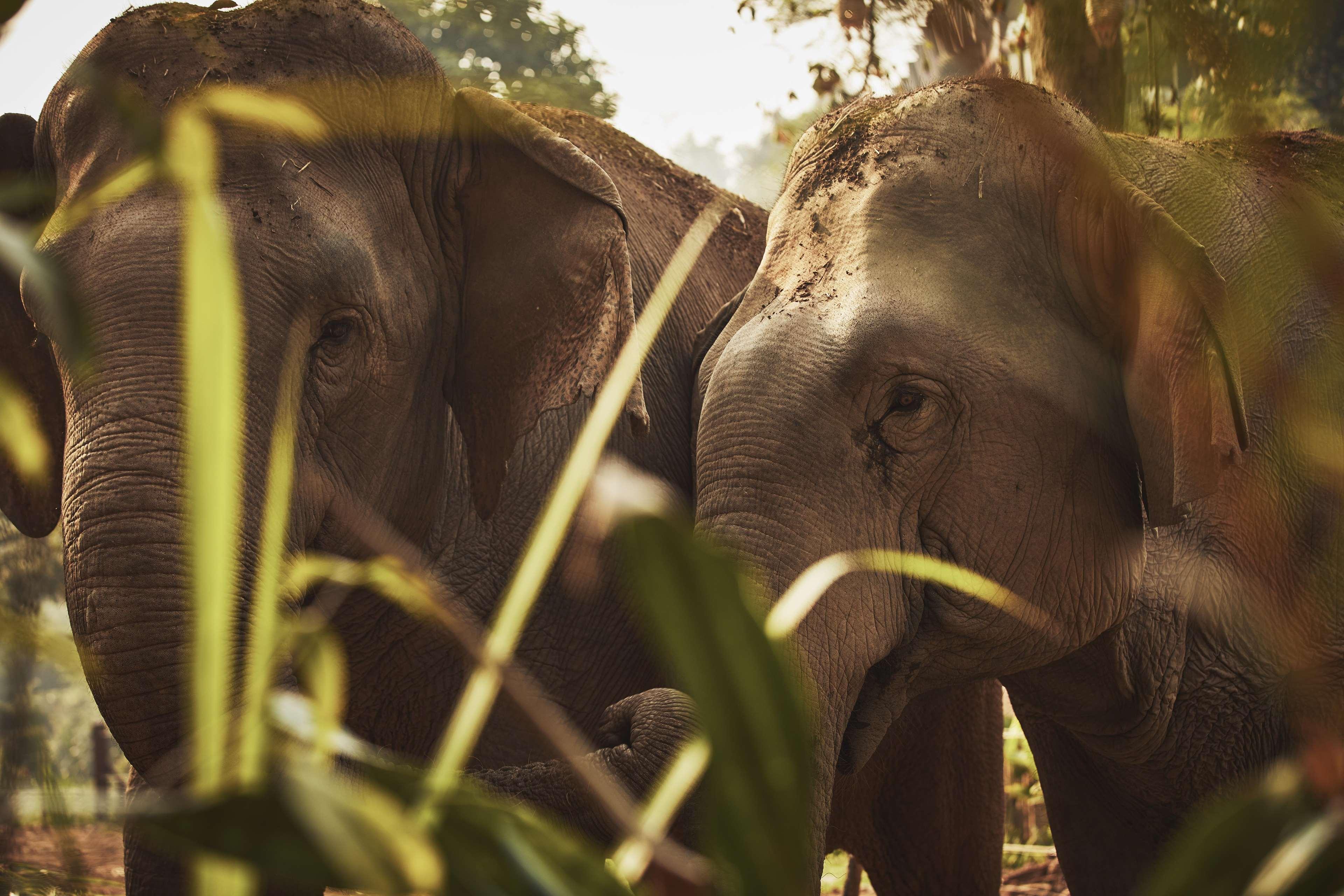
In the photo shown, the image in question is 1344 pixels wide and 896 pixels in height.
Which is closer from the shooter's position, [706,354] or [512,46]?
[706,354]

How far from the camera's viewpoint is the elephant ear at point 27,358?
2.88m

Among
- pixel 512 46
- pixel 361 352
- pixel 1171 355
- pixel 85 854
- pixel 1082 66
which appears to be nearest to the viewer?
pixel 1171 355

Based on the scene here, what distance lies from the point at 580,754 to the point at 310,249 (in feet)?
6.65

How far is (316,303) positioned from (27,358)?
86 centimetres

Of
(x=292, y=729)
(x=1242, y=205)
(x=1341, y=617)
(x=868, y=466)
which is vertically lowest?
(x=1341, y=617)

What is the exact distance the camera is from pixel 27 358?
2895 mm

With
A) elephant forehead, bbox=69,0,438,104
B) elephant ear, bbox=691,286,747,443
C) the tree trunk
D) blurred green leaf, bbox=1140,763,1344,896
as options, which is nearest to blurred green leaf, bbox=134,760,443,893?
blurred green leaf, bbox=1140,763,1344,896

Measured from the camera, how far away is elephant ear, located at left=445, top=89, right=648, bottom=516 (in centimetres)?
274

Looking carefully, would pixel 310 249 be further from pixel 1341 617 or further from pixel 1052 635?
pixel 1341 617

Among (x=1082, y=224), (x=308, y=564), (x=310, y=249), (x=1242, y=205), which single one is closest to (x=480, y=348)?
(x=310, y=249)

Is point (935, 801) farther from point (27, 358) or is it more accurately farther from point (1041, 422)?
point (27, 358)

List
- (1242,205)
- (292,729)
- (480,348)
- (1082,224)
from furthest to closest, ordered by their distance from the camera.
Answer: (480,348), (1242,205), (1082,224), (292,729)

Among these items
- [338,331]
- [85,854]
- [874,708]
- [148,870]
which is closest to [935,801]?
[874,708]

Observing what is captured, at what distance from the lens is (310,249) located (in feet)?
8.02
